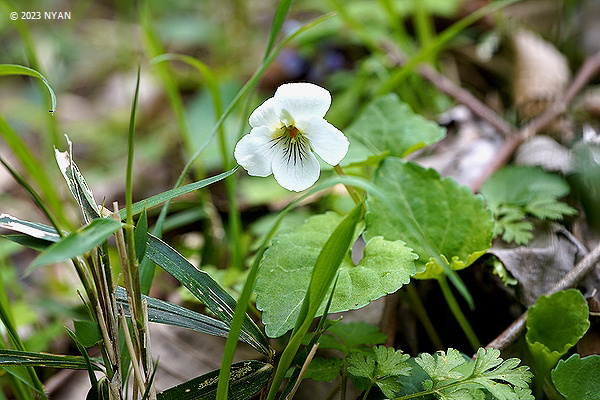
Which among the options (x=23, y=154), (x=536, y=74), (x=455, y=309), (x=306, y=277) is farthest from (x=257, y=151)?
(x=536, y=74)

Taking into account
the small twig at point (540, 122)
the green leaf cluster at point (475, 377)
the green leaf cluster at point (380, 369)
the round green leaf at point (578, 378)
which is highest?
the small twig at point (540, 122)

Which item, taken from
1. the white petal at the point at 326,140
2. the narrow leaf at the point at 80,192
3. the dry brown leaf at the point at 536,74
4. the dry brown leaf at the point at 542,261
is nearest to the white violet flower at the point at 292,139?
the white petal at the point at 326,140

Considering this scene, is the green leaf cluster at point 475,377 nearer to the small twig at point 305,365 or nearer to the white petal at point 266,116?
the small twig at point 305,365

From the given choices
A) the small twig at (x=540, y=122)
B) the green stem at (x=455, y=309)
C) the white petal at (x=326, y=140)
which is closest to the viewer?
the white petal at (x=326, y=140)

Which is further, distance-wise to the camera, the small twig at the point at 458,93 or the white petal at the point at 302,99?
the small twig at the point at 458,93

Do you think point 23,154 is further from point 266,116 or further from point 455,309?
point 455,309

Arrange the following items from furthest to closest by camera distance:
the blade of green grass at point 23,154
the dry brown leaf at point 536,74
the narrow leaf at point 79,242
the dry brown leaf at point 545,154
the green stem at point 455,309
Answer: the dry brown leaf at point 536,74 < the dry brown leaf at point 545,154 < the blade of green grass at point 23,154 < the green stem at point 455,309 < the narrow leaf at point 79,242

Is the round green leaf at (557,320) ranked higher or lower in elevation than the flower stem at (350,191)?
lower
